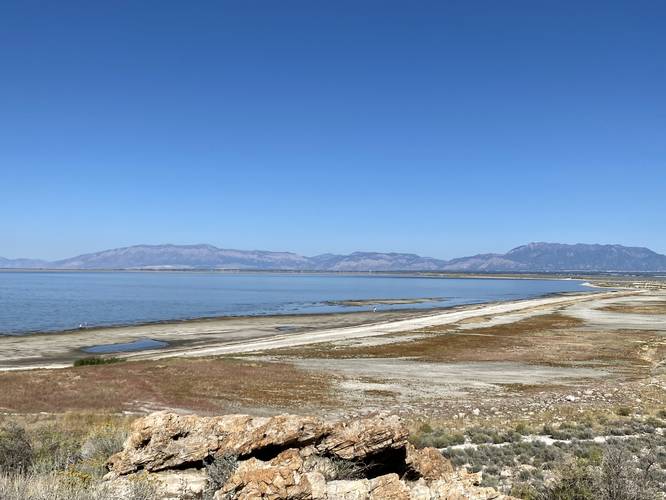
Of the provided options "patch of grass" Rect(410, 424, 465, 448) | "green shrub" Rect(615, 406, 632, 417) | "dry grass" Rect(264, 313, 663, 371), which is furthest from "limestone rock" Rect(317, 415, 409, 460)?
"dry grass" Rect(264, 313, 663, 371)

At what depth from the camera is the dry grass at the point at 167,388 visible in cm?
2350

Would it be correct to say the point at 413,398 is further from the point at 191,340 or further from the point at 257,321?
the point at 257,321

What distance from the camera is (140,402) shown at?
2422cm

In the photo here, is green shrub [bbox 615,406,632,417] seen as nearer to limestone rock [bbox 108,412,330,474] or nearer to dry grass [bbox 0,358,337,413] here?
dry grass [bbox 0,358,337,413]

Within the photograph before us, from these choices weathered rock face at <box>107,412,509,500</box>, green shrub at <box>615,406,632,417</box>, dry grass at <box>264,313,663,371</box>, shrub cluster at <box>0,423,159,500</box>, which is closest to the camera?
shrub cluster at <box>0,423,159,500</box>

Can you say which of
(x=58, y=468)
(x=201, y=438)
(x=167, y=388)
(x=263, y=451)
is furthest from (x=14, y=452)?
(x=167, y=388)

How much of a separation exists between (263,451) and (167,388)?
20.0m

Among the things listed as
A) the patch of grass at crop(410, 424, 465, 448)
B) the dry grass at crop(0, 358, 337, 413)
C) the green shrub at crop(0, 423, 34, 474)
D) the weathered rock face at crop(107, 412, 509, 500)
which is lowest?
the dry grass at crop(0, 358, 337, 413)

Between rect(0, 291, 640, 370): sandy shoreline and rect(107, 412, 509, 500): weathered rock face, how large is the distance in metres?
35.7

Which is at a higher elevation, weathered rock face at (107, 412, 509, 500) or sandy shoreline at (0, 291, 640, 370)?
weathered rock face at (107, 412, 509, 500)

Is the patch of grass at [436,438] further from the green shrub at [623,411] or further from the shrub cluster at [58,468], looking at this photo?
the shrub cluster at [58,468]

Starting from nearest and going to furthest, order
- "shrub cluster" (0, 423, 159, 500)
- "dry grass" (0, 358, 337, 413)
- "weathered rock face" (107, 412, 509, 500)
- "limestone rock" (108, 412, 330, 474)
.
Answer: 1. "shrub cluster" (0, 423, 159, 500)
2. "weathered rock face" (107, 412, 509, 500)
3. "limestone rock" (108, 412, 330, 474)
4. "dry grass" (0, 358, 337, 413)

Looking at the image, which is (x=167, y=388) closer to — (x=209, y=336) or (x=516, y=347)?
(x=516, y=347)

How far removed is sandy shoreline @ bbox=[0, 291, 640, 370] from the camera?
46781mm
